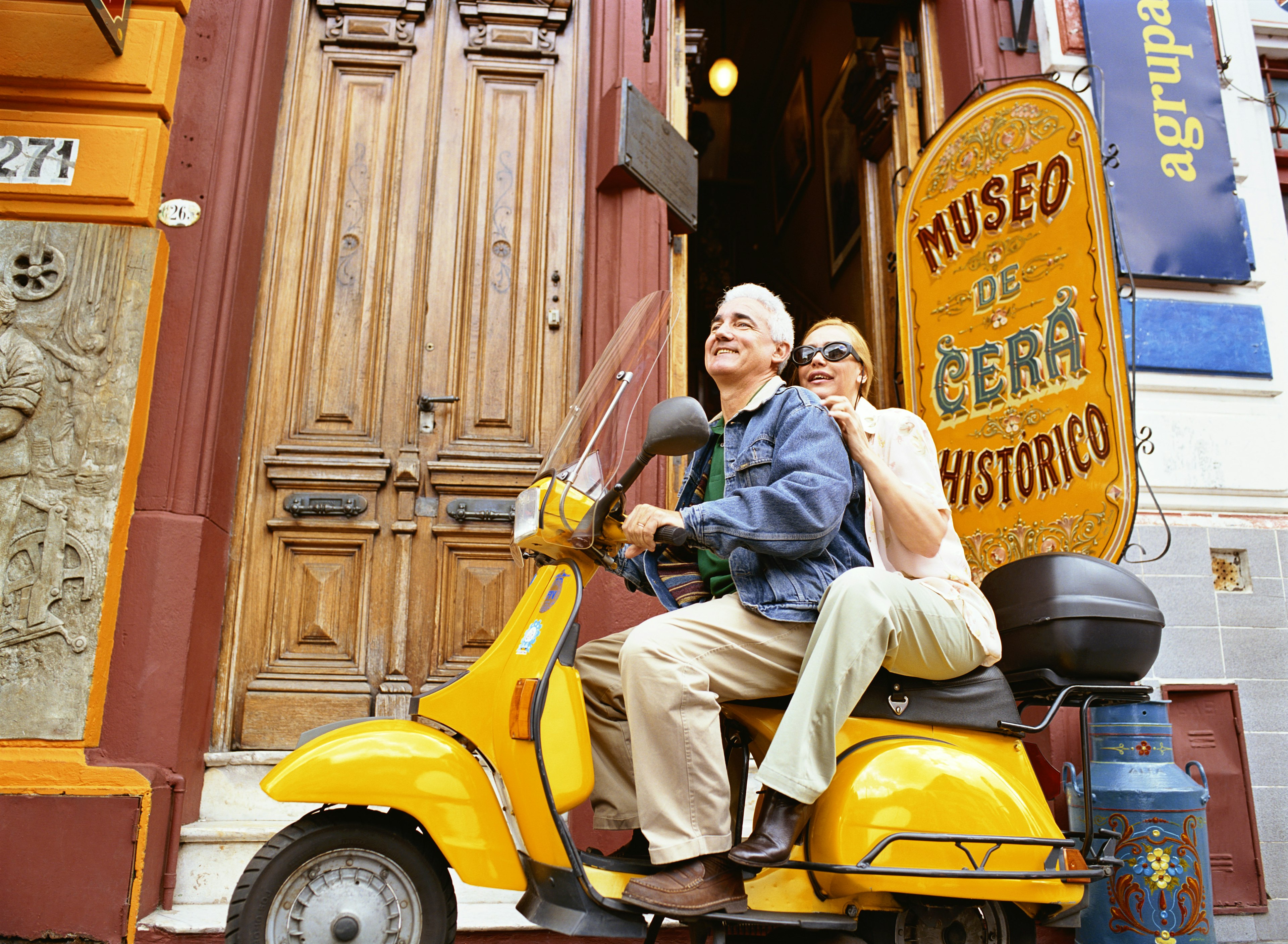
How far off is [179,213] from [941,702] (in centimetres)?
347

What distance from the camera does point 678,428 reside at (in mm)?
1843

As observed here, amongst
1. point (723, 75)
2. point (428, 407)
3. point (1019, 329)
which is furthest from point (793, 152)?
point (428, 407)

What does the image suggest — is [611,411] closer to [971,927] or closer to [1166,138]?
[971,927]

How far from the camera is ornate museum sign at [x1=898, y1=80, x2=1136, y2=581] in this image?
3.20m

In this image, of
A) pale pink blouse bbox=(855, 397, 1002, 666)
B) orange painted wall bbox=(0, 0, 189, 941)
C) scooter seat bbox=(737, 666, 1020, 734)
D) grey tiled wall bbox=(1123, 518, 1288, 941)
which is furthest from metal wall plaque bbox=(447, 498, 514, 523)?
grey tiled wall bbox=(1123, 518, 1288, 941)

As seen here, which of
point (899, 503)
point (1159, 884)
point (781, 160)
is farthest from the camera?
point (781, 160)

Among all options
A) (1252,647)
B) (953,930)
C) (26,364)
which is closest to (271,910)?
(953,930)

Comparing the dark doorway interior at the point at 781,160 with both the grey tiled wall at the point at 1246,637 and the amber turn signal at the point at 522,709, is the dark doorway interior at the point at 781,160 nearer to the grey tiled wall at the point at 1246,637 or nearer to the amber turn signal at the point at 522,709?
the grey tiled wall at the point at 1246,637

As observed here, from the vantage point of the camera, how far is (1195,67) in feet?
15.0

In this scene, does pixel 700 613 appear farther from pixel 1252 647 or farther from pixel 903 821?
pixel 1252 647

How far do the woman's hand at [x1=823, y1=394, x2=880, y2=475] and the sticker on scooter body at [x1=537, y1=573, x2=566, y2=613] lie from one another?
751 millimetres

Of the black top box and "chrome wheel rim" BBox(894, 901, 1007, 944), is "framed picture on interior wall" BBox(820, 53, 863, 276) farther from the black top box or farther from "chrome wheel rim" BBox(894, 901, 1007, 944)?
"chrome wheel rim" BBox(894, 901, 1007, 944)

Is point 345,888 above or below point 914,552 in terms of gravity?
below

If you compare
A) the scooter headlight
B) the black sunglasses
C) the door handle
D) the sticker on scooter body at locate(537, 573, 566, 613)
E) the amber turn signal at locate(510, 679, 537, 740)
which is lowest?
the amber turn signal at locate(510, 679, 537, 740)
